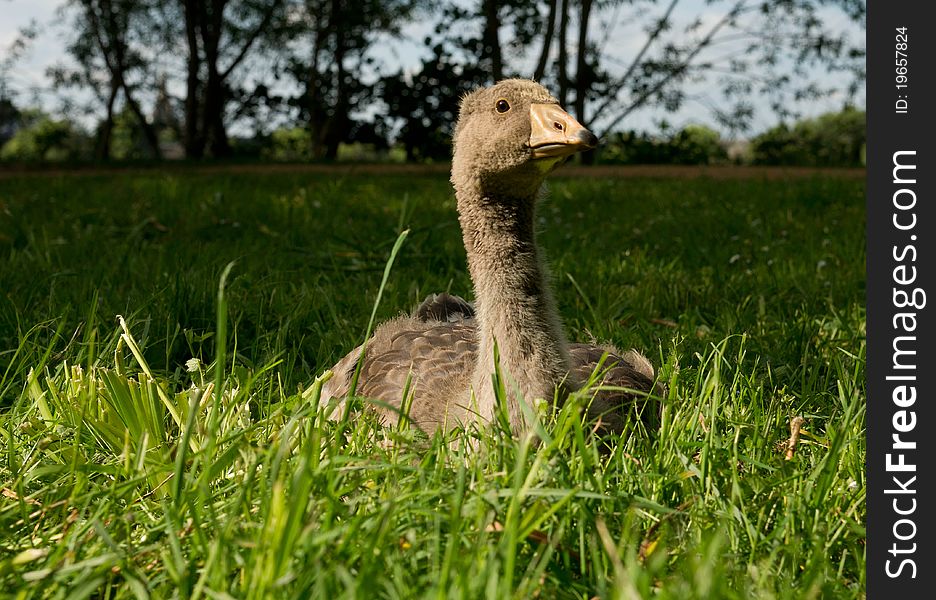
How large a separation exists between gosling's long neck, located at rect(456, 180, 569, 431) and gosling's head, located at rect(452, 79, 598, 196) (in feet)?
0.15

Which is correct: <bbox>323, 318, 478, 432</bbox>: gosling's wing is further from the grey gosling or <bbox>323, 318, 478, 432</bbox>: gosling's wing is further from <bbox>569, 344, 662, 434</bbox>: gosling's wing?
<bbox>569, 344, 662, 434</bbox>: gosling's wing

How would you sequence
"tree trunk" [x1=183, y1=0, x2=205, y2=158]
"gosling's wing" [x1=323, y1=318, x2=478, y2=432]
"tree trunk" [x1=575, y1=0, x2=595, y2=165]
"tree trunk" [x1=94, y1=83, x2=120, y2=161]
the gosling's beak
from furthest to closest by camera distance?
"tree trunk" [x1=94, y1=83, x2=120, y2=161]
"tree trunk" [x1=183, y1=0, x2=205, y2=158]
"tree trunk" [x1=575, y1=0, x2=595, y2=165]
"gosling's wing" [x1=323, y1=318, x2=478, y2=432]
the gosling's beak

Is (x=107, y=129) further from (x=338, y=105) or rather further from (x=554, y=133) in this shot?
(x=554, y=133)

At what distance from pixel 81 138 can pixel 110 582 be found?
23.9 metres

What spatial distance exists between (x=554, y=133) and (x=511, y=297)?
500 mm

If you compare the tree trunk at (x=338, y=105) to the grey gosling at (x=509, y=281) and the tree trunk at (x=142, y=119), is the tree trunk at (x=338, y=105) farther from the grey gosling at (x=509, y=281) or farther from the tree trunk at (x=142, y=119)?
the grey gosling at (x=509, y=281)

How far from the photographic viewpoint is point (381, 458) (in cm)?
223

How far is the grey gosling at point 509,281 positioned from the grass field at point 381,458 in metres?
0.18

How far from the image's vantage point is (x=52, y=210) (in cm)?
712

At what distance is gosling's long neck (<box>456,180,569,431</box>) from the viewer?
2.50 metres

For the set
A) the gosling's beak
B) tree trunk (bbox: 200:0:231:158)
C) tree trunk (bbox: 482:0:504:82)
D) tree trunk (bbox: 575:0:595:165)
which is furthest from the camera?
tree trunk (bbox: 200:0:231:158)

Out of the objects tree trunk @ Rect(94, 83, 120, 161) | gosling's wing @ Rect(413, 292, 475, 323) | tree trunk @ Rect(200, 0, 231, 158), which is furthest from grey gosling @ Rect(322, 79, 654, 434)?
tree trunk @ Rect(94, 83, 120, 161)

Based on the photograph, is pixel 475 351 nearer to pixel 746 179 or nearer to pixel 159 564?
pixel 159 564

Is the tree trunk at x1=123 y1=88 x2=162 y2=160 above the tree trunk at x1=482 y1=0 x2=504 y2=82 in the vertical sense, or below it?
below
